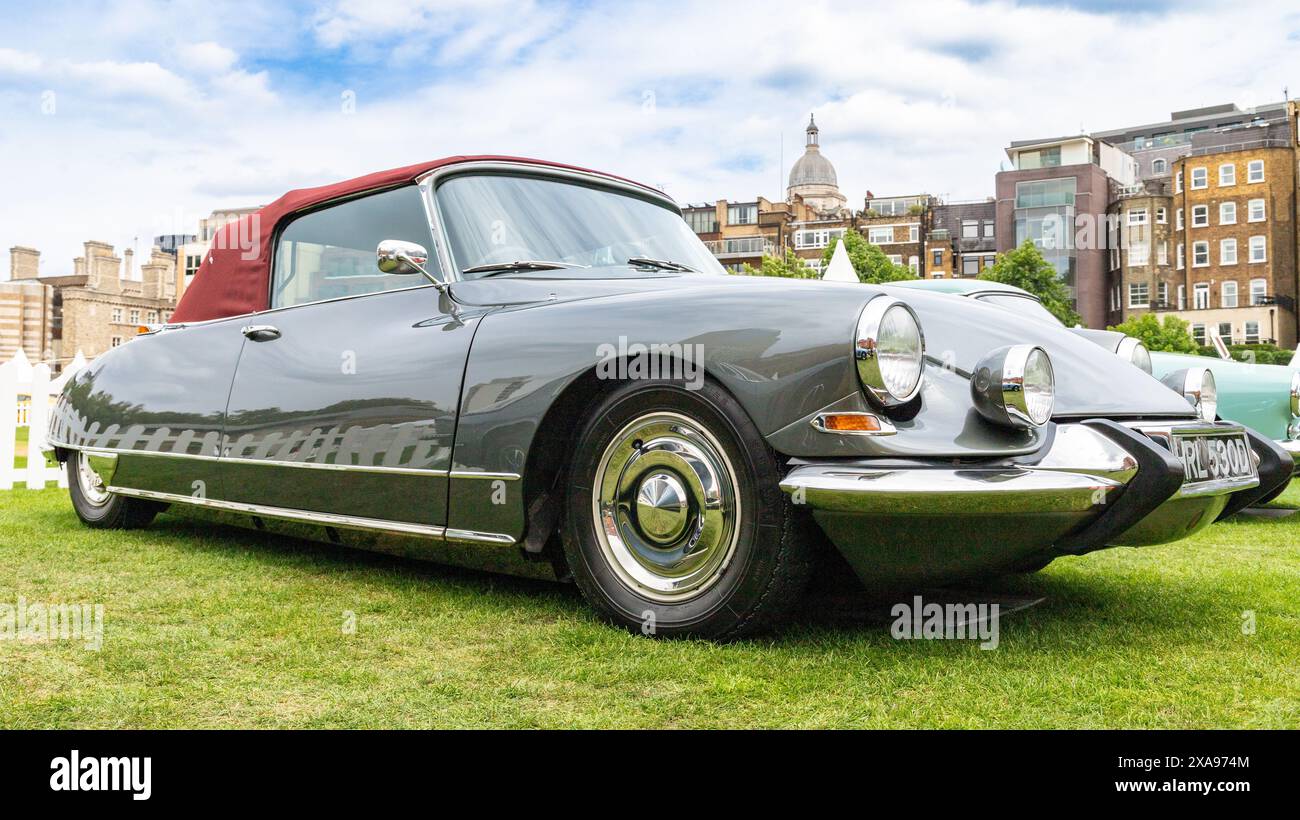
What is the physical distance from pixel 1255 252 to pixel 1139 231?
227 inches

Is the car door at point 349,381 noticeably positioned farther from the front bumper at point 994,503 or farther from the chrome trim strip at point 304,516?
the front bumper at point 994,503

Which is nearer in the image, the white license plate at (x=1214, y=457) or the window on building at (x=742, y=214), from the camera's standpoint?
the white license plate at (x=1214, y=457)

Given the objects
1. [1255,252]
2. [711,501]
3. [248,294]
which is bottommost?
[711,501]

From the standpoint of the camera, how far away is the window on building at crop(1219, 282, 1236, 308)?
169 feet

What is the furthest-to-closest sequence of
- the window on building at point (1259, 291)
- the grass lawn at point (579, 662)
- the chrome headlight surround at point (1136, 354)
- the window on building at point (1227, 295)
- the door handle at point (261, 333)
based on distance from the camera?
the window on building at point (1227, 295)
the window on building at point (1259, 291)
the chrome headlight surround at point (1136, 354)
the door handle at point (261, 333)
the grass lawn at point (579, 662)

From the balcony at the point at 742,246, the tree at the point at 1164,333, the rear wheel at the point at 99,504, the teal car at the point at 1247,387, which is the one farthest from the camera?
the balcony at the point at 742,246

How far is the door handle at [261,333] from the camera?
3.96m

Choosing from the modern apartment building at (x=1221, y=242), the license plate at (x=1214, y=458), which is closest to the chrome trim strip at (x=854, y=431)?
the license plate at (x=1214, y=458)

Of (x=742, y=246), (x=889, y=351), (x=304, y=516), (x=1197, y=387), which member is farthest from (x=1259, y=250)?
(x=304, y=516)

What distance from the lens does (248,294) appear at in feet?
14.4

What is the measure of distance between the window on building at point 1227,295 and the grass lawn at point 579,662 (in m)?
55.4

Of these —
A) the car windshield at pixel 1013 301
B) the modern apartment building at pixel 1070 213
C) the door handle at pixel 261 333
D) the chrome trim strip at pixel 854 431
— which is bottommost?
the chrome trim strip at pixel 854 431
